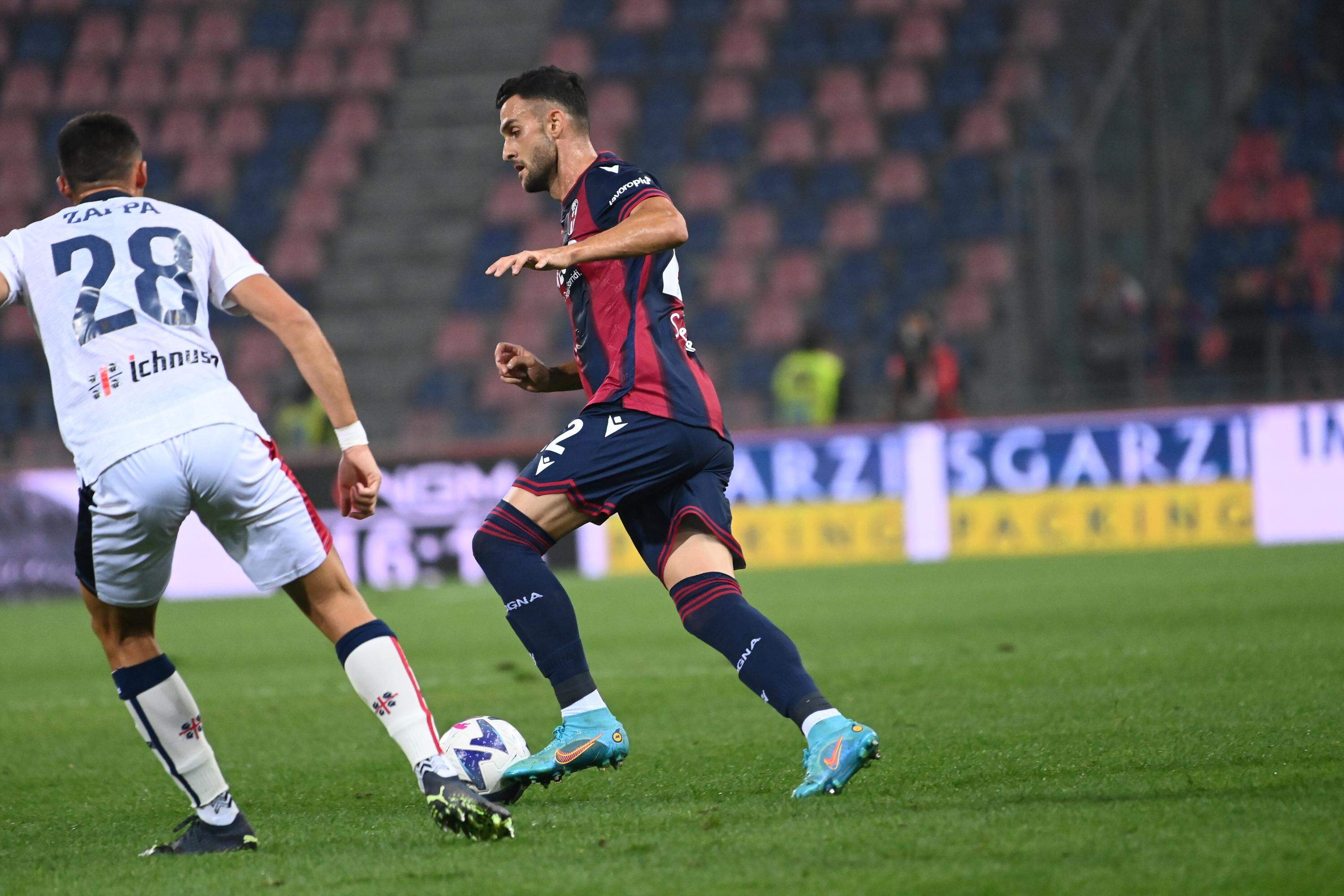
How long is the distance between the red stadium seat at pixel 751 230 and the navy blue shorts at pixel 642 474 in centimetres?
1488

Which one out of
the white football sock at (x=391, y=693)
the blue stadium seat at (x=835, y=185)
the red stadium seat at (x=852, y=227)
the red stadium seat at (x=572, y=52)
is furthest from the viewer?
the red stadium seat at (x=572, y=52)

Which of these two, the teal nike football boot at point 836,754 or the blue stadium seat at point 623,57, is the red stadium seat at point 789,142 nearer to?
the blue stadium seat at point 623,57

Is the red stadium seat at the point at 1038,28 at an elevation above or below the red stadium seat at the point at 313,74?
below

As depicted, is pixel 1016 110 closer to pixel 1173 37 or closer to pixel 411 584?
pixel 1173 37

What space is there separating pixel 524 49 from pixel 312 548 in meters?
19.6

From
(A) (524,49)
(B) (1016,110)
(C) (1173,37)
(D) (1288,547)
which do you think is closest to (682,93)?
(A) (524,49)

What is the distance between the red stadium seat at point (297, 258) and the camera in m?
19.8

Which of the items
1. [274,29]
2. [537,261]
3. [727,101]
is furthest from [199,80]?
[537,261]

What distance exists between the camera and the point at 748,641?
12.6 feet

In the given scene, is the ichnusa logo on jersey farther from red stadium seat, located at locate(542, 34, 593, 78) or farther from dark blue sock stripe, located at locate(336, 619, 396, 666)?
red stadium seat, located at locate(542, 34, 593, 78)

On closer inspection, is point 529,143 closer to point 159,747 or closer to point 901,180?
point 159,747

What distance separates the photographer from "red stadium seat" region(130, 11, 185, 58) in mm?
22641

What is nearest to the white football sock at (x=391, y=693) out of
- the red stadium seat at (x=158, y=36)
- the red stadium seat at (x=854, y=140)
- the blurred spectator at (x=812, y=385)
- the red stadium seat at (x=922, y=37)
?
the blurred spectator at (x=812, y=385)

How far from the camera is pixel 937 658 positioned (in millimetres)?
6809
